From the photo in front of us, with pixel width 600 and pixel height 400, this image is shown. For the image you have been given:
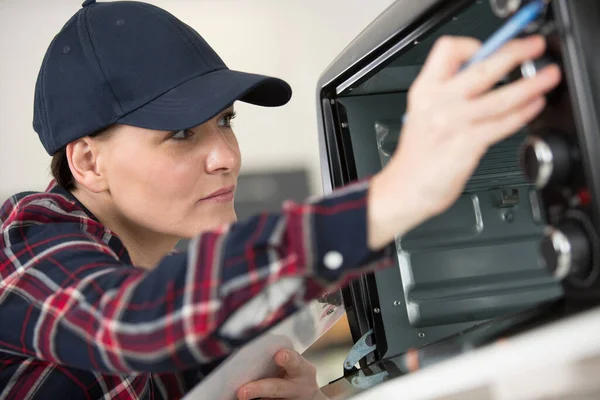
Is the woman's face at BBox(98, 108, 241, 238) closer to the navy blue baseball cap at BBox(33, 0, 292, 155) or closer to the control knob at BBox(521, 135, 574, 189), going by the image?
the navy blue baseball cap at BBox(33, 0, 292, 155)

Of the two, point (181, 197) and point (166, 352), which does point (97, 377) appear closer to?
point (181, 197)

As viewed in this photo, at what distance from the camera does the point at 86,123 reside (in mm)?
1261

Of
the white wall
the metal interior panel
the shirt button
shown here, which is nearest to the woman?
the shirt button

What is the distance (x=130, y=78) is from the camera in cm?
125

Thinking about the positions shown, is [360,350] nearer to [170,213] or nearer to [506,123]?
[170,213]

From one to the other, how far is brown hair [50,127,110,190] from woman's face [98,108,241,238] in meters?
0.17

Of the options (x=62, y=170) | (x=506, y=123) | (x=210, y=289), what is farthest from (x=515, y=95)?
(x=62, y=170)

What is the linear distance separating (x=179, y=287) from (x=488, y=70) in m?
0.42

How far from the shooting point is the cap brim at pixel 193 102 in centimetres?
119

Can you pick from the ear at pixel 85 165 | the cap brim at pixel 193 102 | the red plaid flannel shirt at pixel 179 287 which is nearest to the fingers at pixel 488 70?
the red plaid flannel shirt at pixel 179 287

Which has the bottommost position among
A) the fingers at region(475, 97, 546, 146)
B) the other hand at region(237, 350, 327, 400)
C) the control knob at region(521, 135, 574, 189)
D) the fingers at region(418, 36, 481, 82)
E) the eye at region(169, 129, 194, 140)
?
the other hand at region(237, 350, 327, 400)

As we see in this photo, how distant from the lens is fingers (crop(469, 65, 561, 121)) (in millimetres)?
705

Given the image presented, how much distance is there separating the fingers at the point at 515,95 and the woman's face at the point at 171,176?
677 mm

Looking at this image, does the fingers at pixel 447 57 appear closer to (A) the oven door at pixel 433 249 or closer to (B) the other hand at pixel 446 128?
(B) the other hand at pixel 446 128
